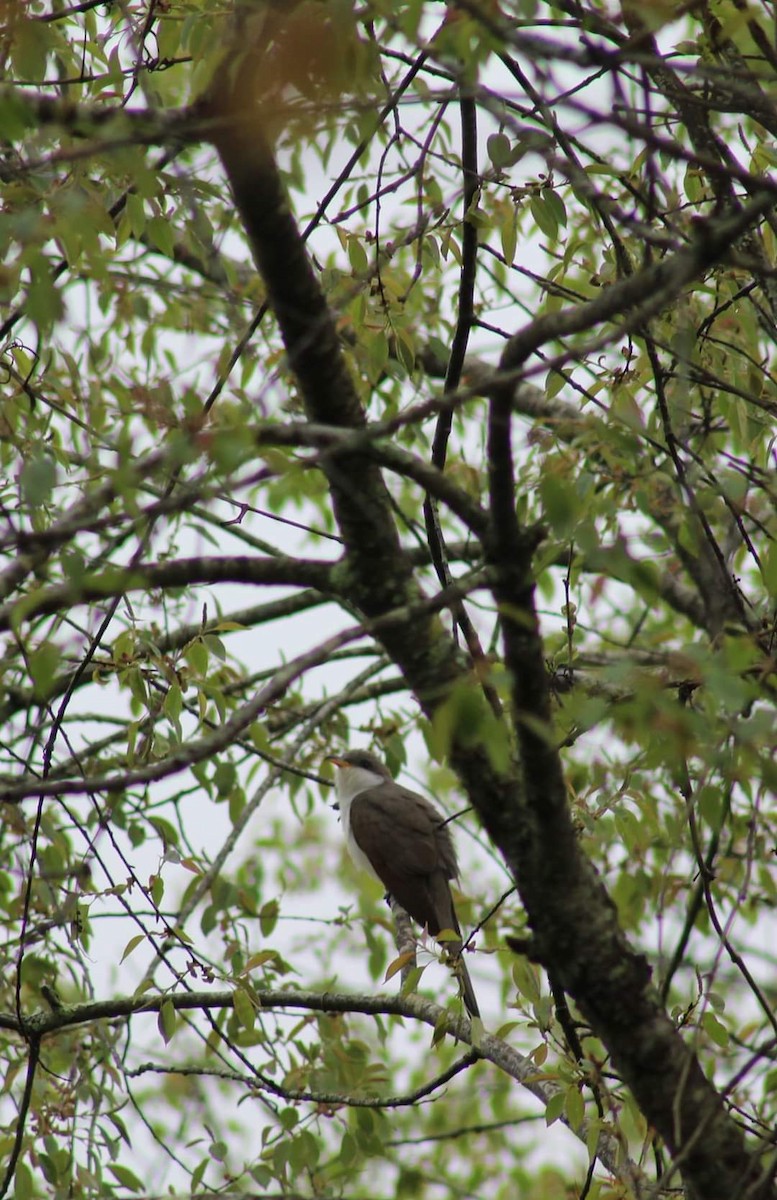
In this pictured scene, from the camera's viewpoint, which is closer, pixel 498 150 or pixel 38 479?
pixel 38 479

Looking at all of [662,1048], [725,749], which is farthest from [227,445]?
[662,1048]

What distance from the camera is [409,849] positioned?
7.23 meters

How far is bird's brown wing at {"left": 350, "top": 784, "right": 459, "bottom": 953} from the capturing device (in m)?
6.71

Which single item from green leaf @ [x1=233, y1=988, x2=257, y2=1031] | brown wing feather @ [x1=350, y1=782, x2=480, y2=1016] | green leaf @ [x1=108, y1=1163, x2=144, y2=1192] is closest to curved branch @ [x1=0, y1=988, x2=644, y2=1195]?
green leaf @ [x1=233, y1=988, x2=257, y2=1031]

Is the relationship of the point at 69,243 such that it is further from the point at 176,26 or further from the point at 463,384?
the point at 463,384

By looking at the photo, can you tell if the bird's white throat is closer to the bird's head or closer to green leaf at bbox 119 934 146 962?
the bird's head

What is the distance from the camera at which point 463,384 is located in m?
7.64

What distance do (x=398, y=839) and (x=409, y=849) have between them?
0.15 metres

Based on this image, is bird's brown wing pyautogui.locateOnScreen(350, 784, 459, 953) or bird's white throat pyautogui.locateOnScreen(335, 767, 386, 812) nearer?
bird's brown wing pyautogui.locateOnScreen(350, 784, 459, 953)

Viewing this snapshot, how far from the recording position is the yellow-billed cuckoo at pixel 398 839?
266 inches

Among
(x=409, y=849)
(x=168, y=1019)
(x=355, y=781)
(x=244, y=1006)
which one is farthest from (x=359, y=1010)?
(x=355, y=781)

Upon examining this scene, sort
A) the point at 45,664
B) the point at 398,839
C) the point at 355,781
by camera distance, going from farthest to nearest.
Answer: the point at 355,781
the point at 398,839
the point at 45,664

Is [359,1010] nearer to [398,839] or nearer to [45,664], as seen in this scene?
[45,664]

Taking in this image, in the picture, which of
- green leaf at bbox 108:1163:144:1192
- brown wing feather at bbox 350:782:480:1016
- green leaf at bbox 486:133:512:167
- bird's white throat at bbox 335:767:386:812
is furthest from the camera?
bird's white throat at bbox 335:767:386:812
